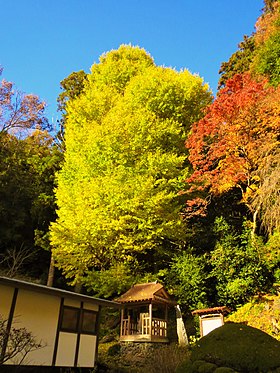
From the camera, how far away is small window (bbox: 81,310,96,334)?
1108cm

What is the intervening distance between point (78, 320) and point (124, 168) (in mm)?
7389

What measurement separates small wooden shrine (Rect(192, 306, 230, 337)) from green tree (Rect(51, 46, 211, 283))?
3607mm

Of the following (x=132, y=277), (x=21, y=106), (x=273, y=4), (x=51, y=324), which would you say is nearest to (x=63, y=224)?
(x=132, y=277)

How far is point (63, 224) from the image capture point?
15.7 metres

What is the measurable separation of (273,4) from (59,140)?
67.7 ft

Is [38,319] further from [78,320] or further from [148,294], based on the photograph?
[148,294]

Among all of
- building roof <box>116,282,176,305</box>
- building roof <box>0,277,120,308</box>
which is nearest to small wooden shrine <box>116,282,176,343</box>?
building roof <box>116,282,176,305</box>

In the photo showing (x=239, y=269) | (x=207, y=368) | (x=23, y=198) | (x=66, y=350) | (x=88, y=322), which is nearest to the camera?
(x=207, y=368)

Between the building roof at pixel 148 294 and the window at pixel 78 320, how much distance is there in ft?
7.67

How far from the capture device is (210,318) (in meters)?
12.9

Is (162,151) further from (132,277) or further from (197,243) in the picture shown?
(132,277)

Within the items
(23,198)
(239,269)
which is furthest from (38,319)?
(23,198)

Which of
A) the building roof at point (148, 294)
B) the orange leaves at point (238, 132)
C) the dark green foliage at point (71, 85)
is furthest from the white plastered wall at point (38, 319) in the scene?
the dark green foliage at point (71, 85)

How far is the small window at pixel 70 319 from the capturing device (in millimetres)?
10477
